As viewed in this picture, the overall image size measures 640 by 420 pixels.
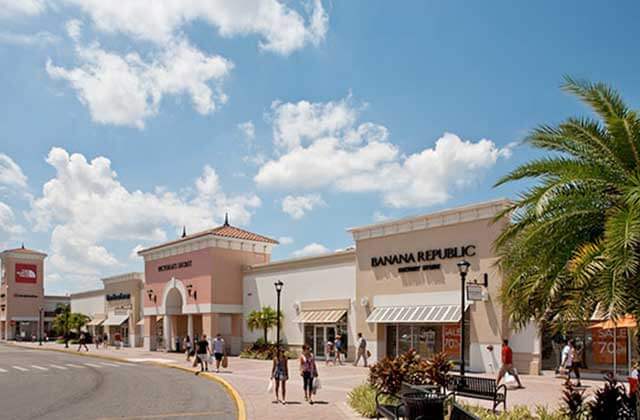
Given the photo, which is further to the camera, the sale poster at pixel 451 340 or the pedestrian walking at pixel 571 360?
the sale poster at pixel 451 340

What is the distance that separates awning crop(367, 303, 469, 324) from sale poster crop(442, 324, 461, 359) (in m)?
0.73

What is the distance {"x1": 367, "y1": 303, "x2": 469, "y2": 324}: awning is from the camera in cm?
2691

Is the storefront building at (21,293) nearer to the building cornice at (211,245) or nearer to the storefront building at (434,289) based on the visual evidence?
the building cornice at (211,245)

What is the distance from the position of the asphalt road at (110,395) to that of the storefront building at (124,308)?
2693 centimetres

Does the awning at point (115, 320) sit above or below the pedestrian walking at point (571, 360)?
below

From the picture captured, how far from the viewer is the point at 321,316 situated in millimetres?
34281

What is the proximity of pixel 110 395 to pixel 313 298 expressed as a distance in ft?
56.7

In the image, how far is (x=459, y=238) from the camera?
2731cm

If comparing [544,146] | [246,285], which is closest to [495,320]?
[544,146]

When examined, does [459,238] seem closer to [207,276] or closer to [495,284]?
[495,284]

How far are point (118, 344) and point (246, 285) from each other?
20.1 meters

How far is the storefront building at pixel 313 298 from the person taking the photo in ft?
109

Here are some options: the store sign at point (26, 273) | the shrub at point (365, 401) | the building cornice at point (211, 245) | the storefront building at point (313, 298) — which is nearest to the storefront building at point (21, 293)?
the store sign at point (26, 273)

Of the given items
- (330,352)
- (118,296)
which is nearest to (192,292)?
(330,352)
